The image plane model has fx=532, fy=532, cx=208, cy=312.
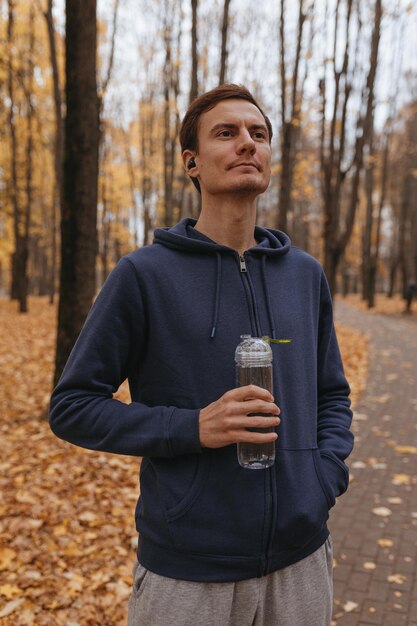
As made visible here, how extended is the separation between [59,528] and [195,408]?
3317 millimetres

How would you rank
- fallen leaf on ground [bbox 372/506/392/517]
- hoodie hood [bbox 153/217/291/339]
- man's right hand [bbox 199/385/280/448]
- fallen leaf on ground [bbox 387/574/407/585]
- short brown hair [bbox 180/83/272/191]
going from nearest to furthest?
1. man's right hand [bbox 199/385/280/448]
2. hoodie hood [bbox 153/217/291/339]
3. short brown hair [bbox 180/83/272/191]
4. fallen leaf on ground [bbox 387/574/407/585]
5. fallen leaf on ground [bbox 372/506/392/517]

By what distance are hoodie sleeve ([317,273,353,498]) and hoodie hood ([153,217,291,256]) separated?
0.78 feet

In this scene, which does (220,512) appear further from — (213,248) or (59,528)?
(59,528)

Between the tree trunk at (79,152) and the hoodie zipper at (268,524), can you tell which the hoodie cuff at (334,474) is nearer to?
the hoodie zipper at (268,524)

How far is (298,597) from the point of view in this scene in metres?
1.65

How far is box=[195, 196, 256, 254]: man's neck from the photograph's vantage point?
176 cm

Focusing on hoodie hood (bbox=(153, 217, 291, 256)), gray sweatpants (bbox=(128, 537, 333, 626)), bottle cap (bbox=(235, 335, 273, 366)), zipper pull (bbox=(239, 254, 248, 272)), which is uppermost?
hoodie hood (bbox=(153, 217, 291, 256))

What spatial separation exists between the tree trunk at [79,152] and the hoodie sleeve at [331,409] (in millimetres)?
4452

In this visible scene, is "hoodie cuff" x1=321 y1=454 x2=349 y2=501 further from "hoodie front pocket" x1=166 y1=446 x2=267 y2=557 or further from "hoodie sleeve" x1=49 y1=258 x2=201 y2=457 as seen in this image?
"hoodie sleeve" x1=49 y1=258 x2=201 y2=457

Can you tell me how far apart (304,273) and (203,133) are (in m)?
0.60

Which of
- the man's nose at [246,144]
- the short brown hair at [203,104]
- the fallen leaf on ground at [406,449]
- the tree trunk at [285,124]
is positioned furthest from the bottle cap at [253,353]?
the tree trunk at [285,124]

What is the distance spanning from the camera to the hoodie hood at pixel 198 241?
1721 mm

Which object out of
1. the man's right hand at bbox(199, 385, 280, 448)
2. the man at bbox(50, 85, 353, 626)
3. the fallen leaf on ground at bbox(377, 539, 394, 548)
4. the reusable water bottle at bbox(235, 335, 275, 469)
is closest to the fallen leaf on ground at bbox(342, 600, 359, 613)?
the fallen leaf on ground at bbox(377, 539, 394, 548)

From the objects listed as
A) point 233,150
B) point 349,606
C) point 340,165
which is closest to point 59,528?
point 349,606
